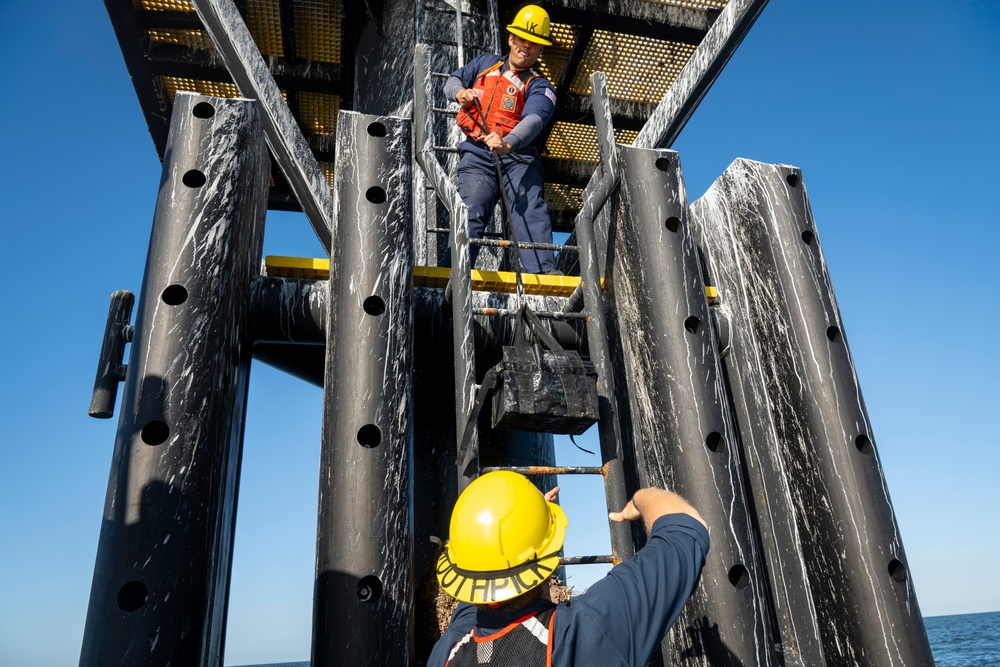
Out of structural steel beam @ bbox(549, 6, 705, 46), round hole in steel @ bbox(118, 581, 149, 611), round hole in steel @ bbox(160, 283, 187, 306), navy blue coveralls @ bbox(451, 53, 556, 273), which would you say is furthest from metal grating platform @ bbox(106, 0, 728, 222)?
round hole in steel @ bbox(118, 581, 149, 611)

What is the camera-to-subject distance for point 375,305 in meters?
4.32

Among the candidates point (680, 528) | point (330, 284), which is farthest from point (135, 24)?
point (680, 528)

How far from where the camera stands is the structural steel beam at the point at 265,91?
17.9 ft

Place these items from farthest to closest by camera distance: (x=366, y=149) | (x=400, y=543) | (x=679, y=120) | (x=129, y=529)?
(x=679, y=120), (x=366, y=149), (x=400, y=543), (x=129, y=529)

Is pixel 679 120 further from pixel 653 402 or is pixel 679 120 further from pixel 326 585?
pixel 326 585

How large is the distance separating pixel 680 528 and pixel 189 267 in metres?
3.02

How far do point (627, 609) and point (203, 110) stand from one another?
3.97 metres

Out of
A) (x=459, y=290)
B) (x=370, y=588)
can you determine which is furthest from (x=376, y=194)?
(x=370, y=588)

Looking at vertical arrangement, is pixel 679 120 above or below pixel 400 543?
above

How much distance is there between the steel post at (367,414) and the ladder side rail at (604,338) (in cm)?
105

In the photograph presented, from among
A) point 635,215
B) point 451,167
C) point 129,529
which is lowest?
point 129,529

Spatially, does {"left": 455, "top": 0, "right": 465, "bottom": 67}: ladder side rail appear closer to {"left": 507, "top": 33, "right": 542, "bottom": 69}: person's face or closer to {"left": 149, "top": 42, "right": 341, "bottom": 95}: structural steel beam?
{"left": 507, "top": 33, "right": 542, "bottom": 69}: person's face

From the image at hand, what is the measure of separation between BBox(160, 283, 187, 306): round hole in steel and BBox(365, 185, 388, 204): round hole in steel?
4.09ft

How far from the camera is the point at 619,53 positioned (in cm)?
905
